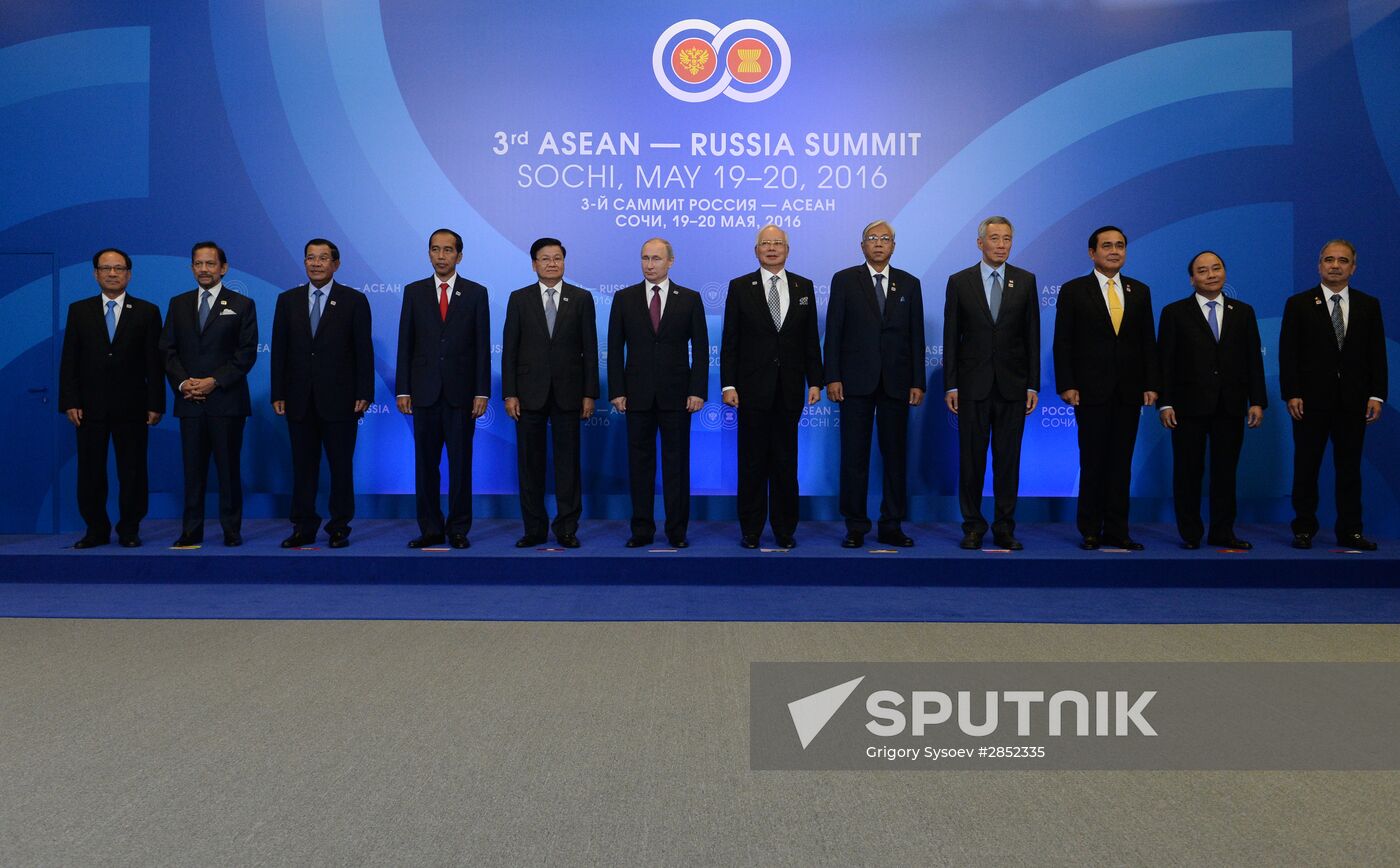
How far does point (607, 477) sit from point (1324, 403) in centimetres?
384

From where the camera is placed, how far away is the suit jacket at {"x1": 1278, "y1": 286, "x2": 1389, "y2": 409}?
4.82 metres

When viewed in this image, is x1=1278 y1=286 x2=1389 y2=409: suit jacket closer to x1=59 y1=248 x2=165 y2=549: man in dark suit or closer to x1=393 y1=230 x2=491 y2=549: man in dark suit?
x1=393 y1=230 x2=491 y2=549: man in dark suit

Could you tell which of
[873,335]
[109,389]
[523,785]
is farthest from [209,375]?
[523,785]

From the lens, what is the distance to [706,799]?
1969 millimetres

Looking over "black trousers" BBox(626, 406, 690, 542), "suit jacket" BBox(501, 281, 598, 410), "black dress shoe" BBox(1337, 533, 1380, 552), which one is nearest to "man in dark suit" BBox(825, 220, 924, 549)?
"black trousers" BBox(626, 406, 690, 542)

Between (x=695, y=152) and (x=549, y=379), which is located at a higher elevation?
(x=695, y=152)

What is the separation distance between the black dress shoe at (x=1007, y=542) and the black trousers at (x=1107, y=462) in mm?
346

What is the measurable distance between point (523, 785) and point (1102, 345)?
3.82m

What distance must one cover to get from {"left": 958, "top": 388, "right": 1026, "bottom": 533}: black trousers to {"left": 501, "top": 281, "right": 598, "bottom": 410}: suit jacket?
1889 millimetres

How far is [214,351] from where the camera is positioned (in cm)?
489

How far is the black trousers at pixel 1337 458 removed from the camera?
4.86 m

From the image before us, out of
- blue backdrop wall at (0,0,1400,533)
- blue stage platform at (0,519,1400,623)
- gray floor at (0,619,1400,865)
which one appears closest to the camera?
gray floor at (0,619,1400,865)

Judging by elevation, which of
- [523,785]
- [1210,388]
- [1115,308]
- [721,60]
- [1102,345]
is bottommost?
[523,785]

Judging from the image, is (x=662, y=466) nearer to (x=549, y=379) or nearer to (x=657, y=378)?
(x=657, y=378)
